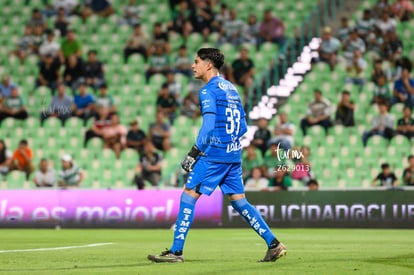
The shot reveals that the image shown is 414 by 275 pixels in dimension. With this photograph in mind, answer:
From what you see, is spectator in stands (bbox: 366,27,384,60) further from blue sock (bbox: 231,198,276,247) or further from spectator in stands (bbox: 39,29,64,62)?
blue sock (bbox: 231,198,276,247)

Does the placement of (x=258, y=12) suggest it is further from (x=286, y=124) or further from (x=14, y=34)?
(x=14, y=34)

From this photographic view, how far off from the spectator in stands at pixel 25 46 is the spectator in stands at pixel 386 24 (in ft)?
32.7

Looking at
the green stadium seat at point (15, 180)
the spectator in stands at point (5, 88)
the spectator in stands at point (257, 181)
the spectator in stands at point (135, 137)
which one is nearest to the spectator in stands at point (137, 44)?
the spectator in stands at point (5, 88)

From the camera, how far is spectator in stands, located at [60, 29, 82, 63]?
25.6 meters

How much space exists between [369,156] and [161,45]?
702cm

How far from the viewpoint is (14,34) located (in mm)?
27672

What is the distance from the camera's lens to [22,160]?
880 inches

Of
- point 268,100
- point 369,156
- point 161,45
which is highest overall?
point 161,45

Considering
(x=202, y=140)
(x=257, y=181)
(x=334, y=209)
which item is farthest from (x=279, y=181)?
(x=202, y=140)

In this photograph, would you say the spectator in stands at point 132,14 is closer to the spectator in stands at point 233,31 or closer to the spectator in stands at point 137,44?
the spectator in stands at point 137,44

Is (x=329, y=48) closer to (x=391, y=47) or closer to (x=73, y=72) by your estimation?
(x=391, y=47)

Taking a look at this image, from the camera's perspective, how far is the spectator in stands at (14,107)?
24359mm

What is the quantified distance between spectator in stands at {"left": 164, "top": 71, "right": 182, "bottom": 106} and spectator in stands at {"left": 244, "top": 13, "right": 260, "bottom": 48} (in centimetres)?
258

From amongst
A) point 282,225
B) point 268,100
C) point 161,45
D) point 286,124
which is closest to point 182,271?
point 282,225
